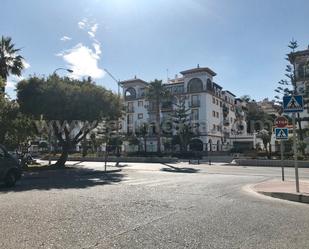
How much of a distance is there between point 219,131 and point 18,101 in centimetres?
6385

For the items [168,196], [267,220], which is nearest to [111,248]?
[267,220]

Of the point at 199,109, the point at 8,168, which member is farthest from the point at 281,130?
the point at 199,109

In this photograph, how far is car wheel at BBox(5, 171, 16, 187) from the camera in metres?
16.5

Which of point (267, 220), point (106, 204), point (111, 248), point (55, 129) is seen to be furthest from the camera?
point (55, 129)

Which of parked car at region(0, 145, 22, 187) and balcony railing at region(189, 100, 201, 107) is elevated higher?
balcony railing at region(189, 100, 201, 107)

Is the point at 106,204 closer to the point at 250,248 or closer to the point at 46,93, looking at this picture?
the point at 250,248

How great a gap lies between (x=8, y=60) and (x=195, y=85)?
171 ft

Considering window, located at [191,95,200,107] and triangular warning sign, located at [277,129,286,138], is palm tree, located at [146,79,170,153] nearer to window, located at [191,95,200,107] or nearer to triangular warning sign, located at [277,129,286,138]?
window, located at [191,95,200,107]

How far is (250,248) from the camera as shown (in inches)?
261

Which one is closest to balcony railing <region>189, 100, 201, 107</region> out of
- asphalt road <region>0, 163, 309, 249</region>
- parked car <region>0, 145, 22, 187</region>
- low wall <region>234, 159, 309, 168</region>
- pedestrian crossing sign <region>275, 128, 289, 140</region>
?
low wall <region>234, 159, 309, 168</region>

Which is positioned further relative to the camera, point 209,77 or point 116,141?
point 209,77

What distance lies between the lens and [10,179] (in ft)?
54.7

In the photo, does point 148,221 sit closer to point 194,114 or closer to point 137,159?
point 137,159

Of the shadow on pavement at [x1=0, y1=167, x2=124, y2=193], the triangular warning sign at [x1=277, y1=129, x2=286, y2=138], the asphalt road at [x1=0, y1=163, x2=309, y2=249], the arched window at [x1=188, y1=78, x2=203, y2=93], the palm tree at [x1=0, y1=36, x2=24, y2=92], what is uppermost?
the arched window at [x1=188, y1=78, x2=203, y2=93]
